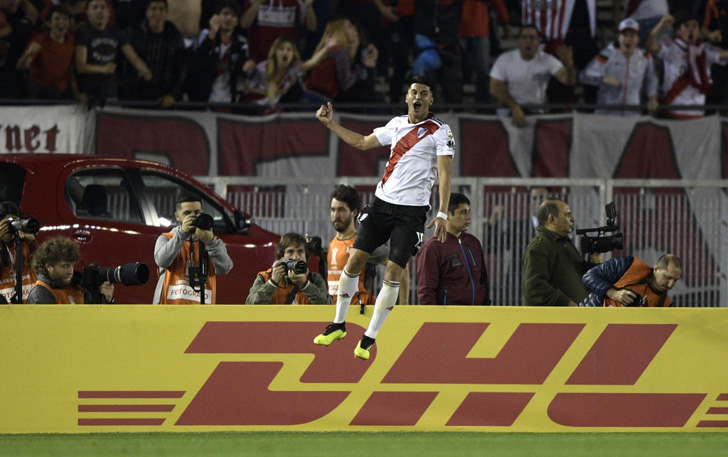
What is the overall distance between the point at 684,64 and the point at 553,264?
280 inches

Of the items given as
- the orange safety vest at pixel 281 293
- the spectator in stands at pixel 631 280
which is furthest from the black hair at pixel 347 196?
the spectator in stands at pixel 631 280

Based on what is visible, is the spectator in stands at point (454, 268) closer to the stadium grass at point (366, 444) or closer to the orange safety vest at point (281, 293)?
the orange safety vest at point (281, 293)

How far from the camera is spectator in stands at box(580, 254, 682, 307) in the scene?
8727 millimetres

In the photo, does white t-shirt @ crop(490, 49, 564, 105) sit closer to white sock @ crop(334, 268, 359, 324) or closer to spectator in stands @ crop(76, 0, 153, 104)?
spectator in stands @ crop(76, 0, 153, 104)

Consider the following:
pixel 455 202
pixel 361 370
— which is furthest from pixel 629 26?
pixel 361 370

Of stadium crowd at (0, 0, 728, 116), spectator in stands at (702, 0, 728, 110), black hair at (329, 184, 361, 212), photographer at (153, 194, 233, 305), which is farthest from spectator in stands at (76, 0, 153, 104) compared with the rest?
spectator in stands at (702, 0, 728, 110)

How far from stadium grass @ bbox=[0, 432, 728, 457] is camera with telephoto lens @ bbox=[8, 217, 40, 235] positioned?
1338 millimetres

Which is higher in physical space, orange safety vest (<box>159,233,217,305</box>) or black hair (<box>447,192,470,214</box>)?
black hair (<box>447,192,470,214</box>)

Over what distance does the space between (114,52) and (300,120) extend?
2.25 m

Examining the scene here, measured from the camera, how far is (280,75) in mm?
14344

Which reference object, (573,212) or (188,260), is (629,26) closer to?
(573,212)

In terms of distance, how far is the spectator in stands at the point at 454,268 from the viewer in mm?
9242

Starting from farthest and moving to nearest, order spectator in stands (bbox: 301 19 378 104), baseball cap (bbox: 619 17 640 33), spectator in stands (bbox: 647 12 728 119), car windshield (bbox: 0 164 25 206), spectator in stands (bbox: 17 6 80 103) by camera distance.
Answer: spectator in stands (bbox: 647 12 728 119)
baseball cap (bbox: 619 17 640 33)
spectator in stands (bbox: 301 19 378 104)
spectator in stands (bbox: 17 6 80 103)
car windshield (bbox: 0 164 25 206)

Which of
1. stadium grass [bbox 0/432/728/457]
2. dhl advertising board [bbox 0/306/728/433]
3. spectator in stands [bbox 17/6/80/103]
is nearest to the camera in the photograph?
stadium grass [bbox 0/432/728/457]
